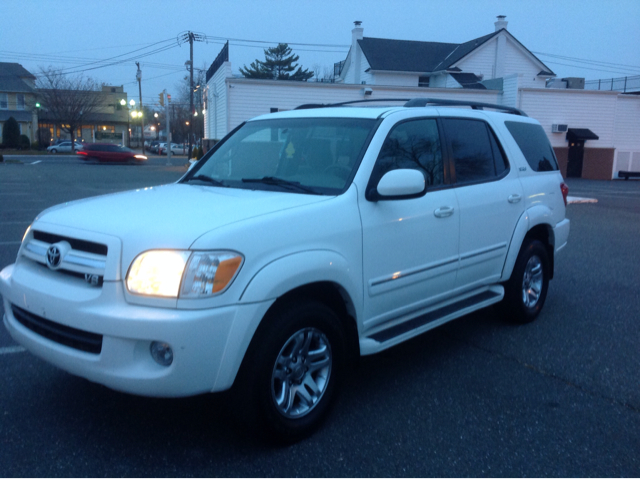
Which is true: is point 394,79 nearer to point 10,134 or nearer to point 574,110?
point 574,110

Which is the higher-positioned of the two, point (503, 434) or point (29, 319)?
point (29, 319)

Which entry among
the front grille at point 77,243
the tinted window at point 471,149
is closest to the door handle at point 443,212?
the tinted window at point 471,149

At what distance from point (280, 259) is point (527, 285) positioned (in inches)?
129

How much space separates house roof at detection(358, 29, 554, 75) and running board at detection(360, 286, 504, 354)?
3197 centimetres

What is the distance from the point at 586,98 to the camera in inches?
1136

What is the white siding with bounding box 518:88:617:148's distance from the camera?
2778 cm

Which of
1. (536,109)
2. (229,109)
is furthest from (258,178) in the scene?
(536,109)

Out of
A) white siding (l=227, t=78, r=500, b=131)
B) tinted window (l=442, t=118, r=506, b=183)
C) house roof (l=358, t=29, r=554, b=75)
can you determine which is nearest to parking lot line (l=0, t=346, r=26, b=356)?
tinted window (l=442, t=118, r=506, b=183)

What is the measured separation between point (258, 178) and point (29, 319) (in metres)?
1.70

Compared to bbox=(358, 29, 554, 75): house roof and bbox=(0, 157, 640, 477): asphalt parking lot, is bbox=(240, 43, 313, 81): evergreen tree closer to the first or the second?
bbox=(358, 29, 554, 75): house roof

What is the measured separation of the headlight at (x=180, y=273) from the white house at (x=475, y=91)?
22001 mm

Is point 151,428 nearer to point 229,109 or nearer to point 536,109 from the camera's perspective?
point 229,109

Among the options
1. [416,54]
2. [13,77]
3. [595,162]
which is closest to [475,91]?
[595,162]

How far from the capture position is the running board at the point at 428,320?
3676mm
